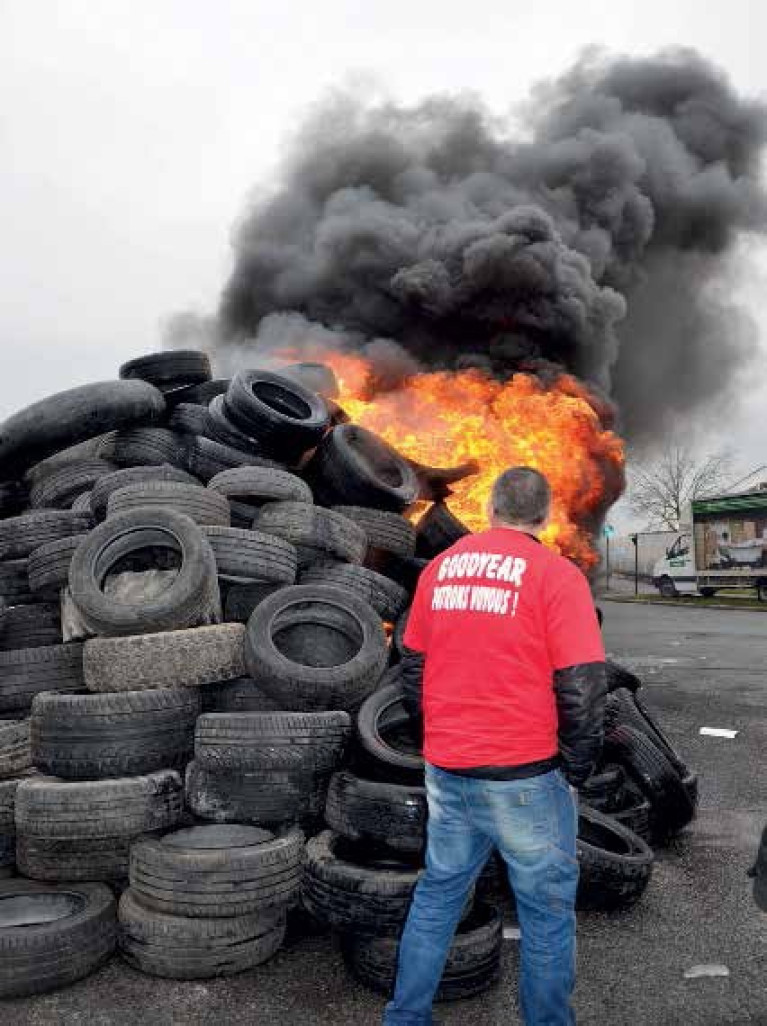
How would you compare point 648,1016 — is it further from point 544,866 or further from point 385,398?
point 385,398

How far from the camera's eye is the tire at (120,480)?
836 cm

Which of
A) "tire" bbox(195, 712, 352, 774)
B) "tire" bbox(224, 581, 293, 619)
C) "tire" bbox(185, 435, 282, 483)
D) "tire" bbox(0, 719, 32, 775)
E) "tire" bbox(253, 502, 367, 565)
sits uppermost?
"tire" bbox(185, 435, 282, 483)

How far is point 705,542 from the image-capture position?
33.0 m

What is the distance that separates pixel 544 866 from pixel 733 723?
292 inches

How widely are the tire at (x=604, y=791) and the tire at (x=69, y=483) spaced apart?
6659 mm

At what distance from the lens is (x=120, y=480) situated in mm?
8375

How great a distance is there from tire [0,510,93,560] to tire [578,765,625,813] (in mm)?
5334

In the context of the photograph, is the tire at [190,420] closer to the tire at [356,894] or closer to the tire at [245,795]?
the tire at [245,795]

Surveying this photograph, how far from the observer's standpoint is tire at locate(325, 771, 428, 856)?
172 inches

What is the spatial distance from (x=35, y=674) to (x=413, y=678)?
3.77 m

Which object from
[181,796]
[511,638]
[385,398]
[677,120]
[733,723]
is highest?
[677,120]

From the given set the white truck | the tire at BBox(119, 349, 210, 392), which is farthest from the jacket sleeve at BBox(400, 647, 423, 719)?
the white truck

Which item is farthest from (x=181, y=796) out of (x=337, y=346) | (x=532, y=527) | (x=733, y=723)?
(x=337, y=346)

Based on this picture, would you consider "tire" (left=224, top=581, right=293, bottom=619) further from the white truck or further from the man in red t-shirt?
the white truck
